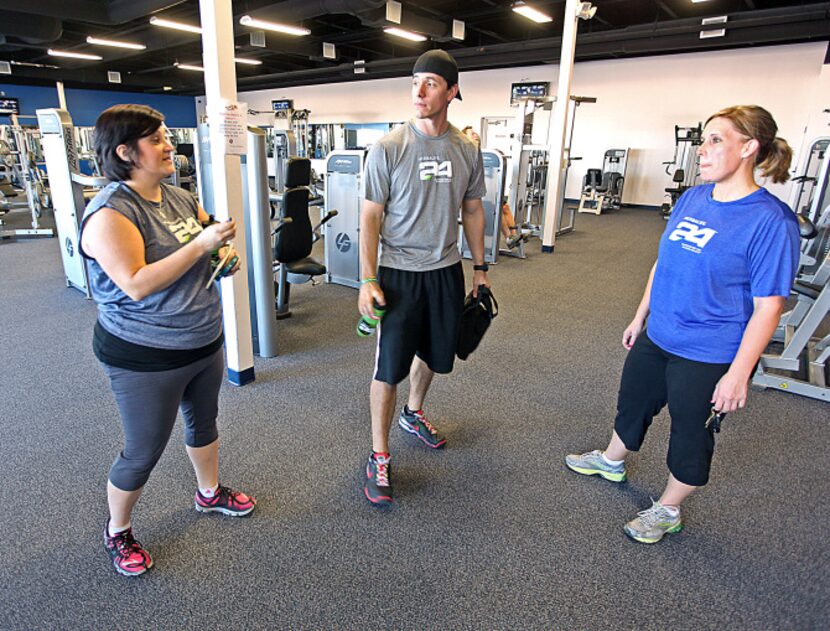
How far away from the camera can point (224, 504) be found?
1.88 m

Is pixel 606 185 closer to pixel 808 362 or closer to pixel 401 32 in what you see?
pixel 401 32

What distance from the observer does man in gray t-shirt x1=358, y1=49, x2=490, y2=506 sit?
1730mm

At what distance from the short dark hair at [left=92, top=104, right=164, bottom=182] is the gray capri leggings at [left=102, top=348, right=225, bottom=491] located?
0.54 m

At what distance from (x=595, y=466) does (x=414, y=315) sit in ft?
3.56

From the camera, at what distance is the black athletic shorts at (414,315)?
185 centimetres

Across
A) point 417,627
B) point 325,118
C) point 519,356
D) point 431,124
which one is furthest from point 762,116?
point 325,118

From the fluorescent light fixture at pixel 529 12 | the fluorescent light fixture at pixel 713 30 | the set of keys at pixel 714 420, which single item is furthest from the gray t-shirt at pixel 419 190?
the fluorescent light fixture at pixel 713 30

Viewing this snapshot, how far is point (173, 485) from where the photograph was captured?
2.04m

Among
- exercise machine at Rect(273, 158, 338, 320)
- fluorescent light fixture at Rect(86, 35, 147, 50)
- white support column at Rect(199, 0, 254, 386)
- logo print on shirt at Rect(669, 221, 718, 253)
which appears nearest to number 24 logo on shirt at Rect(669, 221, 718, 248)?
logo print on shirt at Rect(669, 221, 718, 253)

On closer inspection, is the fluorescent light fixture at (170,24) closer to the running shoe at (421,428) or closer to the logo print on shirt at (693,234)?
the running shoe at (421,428)

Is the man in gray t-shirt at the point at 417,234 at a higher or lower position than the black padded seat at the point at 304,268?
higher

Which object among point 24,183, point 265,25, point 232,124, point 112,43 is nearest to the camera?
point 232,124

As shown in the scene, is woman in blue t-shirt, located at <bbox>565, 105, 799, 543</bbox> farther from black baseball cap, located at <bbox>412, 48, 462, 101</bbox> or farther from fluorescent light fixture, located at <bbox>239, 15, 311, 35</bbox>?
fluorescent light fixture, located at <bbox>239, 15, 311, 35</bbox>

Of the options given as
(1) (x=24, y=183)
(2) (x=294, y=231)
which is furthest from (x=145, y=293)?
(1) (x=24, y=183)
